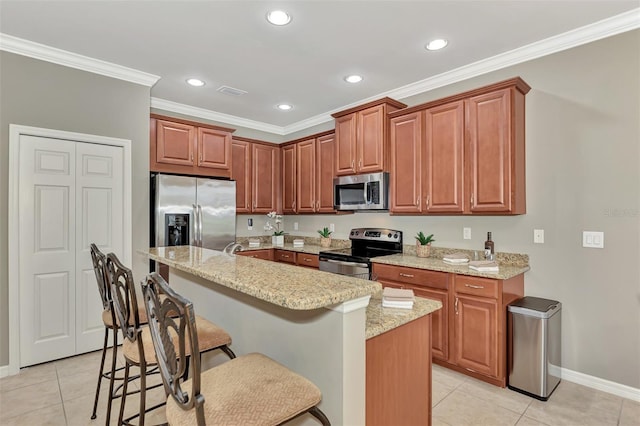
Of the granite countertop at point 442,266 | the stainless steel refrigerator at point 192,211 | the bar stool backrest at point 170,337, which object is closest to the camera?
the bar stool backrest at point 170,337

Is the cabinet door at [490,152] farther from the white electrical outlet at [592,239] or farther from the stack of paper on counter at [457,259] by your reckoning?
the white electrical outlet at [592,239]

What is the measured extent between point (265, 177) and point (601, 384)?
4410 mm

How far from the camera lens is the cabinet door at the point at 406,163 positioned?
3.46m

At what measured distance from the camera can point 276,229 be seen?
5.64 meters

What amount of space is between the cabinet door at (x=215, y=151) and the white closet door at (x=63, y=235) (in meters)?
1.04

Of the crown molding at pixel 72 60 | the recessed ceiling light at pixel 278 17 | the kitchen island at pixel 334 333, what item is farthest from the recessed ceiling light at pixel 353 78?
the kitchen island at pixel 334 333

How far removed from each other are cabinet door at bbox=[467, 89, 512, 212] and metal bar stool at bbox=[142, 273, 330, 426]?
2398mm

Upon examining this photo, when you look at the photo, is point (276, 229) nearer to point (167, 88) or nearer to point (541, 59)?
point (167, 88)

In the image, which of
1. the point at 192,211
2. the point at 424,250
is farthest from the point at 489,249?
the point at 192,211

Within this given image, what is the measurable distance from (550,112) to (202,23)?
9.72ft

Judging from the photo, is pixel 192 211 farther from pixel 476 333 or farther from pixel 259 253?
pixel 476 333

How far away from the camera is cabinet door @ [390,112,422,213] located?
3459 millimetres

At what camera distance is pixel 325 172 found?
4.66 metres


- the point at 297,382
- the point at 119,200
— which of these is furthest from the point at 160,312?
the point at 119,200
